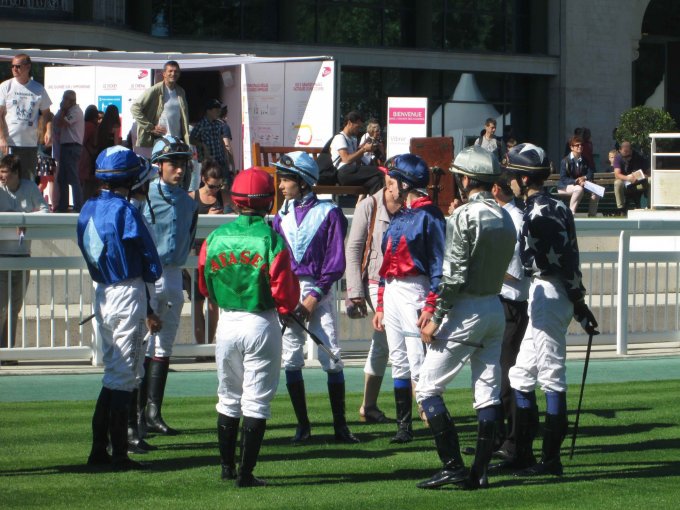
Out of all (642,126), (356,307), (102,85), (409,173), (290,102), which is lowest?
(356,307)

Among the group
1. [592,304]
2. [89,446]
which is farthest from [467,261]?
[592,304]

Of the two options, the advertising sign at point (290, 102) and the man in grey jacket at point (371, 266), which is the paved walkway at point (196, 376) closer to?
the man in grey jacket at point (371, 266)

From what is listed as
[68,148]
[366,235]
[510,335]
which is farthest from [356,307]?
[68,148]

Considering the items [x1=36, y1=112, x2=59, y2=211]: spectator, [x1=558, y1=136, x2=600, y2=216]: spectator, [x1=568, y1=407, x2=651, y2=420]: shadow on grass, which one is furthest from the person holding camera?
[x1=568, y1=407, x2=651, y2=420]: shadow on grass

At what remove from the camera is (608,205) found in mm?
28375

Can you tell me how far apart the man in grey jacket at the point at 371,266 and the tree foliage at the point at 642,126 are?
24.8 meters

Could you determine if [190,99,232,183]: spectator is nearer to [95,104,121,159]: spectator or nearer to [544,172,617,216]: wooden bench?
[95,104,121,159]: spectator

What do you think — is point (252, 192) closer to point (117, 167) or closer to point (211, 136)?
point (117, 167)

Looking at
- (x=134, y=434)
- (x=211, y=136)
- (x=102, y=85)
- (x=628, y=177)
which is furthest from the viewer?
(x=628, y=177)

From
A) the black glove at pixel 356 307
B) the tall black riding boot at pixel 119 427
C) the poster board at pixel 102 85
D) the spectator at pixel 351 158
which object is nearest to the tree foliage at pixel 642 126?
the poster board at pixel 102 85

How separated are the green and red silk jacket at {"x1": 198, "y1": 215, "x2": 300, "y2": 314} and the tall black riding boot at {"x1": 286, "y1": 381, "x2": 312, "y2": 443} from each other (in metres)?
1.61

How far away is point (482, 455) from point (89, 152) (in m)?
12.5

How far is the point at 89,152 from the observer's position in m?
19.1

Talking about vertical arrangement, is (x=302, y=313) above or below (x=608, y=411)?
above
